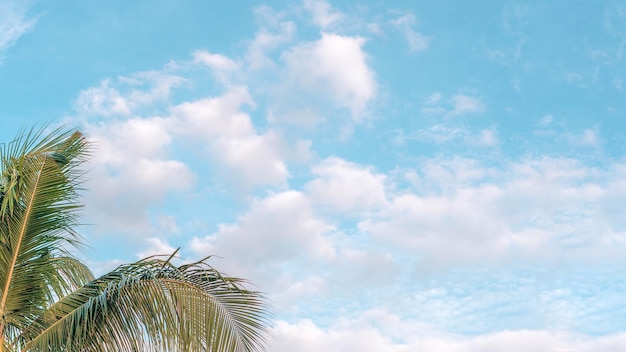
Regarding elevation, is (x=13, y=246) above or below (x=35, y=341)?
above

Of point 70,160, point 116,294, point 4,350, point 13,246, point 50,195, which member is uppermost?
point 70,160

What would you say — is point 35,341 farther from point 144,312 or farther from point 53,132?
point 53,132

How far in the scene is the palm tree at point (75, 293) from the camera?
30.4ft

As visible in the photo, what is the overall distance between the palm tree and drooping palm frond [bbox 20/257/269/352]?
12 millimetres

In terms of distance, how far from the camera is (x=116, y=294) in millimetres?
9633

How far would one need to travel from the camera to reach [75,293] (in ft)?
33.1

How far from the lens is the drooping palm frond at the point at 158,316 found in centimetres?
916

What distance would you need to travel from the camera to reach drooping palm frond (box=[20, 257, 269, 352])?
9.16 m

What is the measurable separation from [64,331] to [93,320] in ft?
1.30

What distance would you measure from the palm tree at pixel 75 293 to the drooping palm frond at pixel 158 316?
1cm

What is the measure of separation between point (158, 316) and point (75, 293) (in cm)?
140

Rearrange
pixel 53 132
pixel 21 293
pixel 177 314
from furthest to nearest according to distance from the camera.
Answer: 1. pixel 53 132
2. pixel 21 293
3. pixel 177 314

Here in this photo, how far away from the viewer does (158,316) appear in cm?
940

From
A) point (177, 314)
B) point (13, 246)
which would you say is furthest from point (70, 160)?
point (177, 314)
